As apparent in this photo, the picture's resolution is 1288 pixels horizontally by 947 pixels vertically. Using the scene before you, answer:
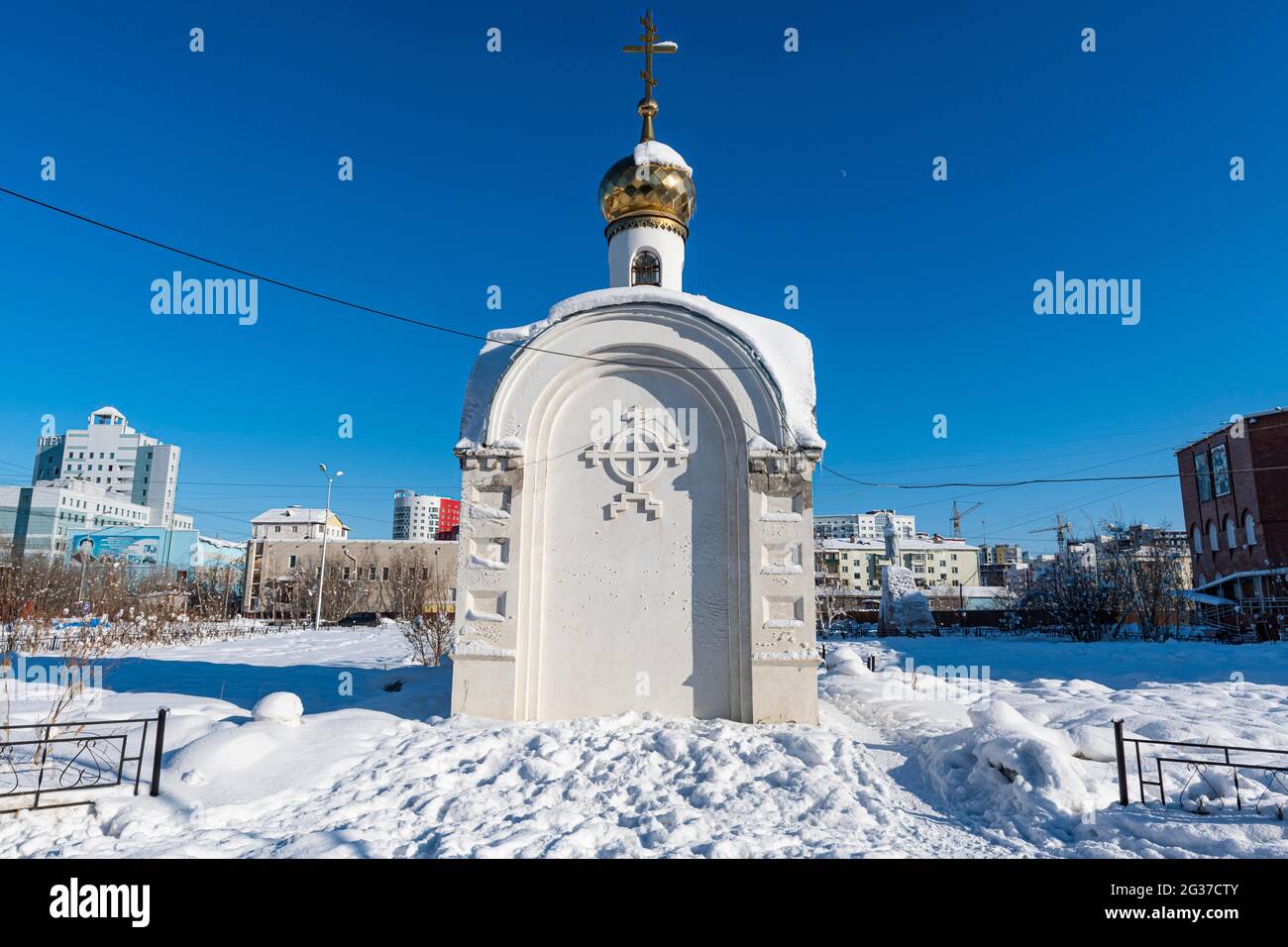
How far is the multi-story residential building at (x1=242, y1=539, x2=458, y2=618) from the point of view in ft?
141

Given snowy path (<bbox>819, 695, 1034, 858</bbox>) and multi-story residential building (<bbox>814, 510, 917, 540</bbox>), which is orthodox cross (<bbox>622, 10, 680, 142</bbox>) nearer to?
snowy path (<bbox>819, 695, 1034, 858</bbox>)

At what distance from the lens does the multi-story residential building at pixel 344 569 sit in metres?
43.1

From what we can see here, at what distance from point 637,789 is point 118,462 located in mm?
107269

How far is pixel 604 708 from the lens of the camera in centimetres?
839

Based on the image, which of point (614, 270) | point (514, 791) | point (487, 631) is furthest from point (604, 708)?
point (614, 270)

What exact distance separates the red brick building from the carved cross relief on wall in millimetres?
30639

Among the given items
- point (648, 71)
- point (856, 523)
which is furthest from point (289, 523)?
point (856, 523)

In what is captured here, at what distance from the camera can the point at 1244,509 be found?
32.9 metres

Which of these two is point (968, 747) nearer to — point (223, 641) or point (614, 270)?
point (614, 270)

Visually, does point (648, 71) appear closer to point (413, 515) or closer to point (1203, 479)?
point (1203, 479)

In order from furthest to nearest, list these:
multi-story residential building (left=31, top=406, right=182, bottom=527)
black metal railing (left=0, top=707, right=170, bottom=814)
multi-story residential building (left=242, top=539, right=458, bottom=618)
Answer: multi-story residential building (left=31, top=406, right=182, bottom=527)
multi-story residential building (left=242, top=539, right=458, bottom=618)
black metal railing (left=0, top=707, right=170, bottom=814)

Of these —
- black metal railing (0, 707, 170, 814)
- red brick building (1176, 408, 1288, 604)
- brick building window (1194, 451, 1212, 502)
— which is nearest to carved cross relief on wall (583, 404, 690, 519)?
black metal railing (0, 707, 170, 814)

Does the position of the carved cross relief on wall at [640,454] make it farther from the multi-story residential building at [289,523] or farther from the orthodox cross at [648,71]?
the multi-story residential building at [289,523]
